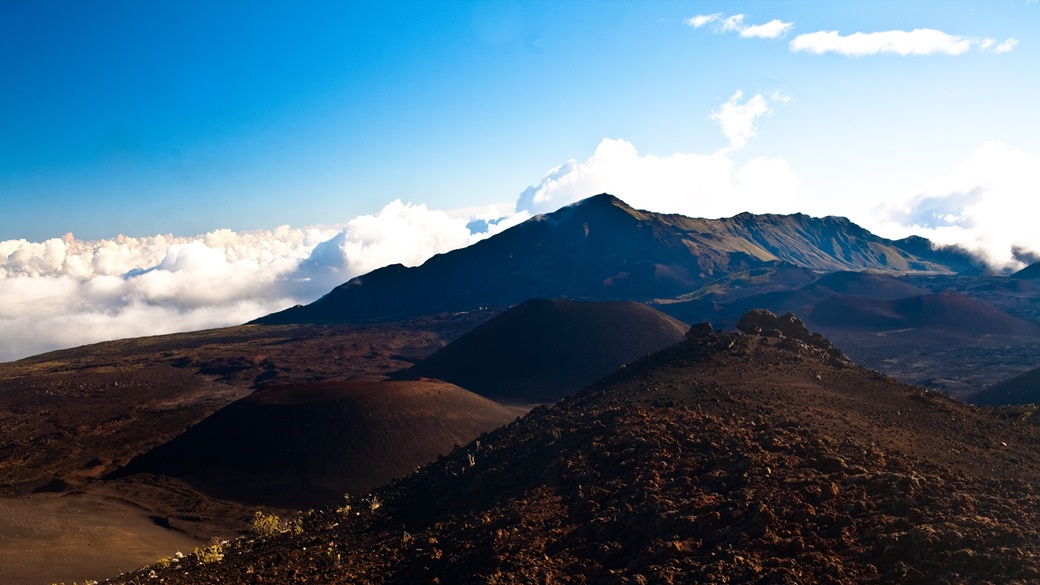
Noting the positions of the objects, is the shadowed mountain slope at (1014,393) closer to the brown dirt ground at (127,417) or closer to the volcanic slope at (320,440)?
the volcanic slope at (320,440)

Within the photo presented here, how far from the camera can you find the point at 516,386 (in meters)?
64.1

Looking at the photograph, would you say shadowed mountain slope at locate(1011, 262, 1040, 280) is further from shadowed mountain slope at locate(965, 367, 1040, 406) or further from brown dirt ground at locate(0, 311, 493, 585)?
brown dirt ground at locate(0, 311, 493, 585)

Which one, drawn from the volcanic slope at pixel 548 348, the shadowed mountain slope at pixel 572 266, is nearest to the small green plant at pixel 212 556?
the volcanic slope at pixel 548 348

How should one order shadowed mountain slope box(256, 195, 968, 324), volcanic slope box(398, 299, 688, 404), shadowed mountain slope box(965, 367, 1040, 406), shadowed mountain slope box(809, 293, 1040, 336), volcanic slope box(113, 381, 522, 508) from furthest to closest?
shadowed mountain slope box(256, 195, 968, 324), shadowed mountain slope box(809, 293, 1040, 336), volcanic slope box(398, 299, 688, 404), shadowed mountain slope box(965, 367, 1040, 406), volcanic slope box(113, 381, 522, 508)

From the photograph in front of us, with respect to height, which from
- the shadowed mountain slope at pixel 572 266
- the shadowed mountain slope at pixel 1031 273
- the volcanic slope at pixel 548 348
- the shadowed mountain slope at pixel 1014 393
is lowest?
the shadowed mountain slope at pixel 1014 393

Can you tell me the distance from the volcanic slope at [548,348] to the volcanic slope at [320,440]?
12.8 meters

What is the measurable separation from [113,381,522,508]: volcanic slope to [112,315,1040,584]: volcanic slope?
1853 cm

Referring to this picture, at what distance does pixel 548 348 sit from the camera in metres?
69.6

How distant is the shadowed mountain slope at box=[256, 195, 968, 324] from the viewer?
148875 millimetres

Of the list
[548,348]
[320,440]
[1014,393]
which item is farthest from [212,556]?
[548,348]

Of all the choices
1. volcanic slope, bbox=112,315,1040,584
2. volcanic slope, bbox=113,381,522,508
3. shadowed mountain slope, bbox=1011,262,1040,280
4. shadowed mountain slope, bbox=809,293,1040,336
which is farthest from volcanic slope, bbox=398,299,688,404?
shadowed mountain slope, bbox=1011,262,1040,280

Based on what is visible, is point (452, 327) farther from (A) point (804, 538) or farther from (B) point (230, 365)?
(A) point (804, 538)

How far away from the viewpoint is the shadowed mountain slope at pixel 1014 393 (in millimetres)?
41312

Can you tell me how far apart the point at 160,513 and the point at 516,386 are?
3491 centimetres
